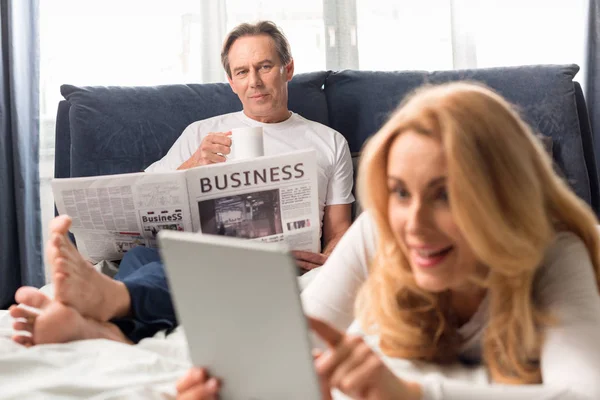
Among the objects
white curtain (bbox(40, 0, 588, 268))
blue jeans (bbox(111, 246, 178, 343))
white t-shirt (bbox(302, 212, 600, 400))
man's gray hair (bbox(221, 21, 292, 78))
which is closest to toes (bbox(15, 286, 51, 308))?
blue jeans (bbox(111, 246, 178, 343))

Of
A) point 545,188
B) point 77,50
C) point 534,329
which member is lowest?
point 534,329

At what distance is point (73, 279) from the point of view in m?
1.28

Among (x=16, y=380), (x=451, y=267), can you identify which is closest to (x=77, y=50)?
(x=16, y=380)

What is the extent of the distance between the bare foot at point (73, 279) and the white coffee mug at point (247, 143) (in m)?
0.59

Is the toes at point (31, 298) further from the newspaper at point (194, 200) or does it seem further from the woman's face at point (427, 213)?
Answer: the woman's face at point (427, 213)

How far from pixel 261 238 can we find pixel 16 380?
848 millimetres

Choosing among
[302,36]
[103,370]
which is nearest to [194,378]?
[103,370]

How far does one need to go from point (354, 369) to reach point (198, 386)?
0.18m

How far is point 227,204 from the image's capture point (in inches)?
69.7

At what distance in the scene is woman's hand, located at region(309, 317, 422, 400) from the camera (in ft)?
2.47

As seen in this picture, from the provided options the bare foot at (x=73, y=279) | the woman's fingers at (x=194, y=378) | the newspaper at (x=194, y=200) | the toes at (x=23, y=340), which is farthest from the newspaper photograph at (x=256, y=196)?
the woman's fingers at (x=194, y=378)

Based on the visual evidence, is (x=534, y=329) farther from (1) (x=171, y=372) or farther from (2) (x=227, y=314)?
(1) (x=171, y=372)

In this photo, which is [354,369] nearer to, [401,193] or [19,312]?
[401,193]

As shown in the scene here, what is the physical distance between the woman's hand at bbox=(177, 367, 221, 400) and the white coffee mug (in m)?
1.03
